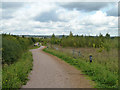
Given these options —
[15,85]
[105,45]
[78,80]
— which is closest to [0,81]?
[15,85]

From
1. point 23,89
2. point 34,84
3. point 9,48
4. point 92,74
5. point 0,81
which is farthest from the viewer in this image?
point 9,48

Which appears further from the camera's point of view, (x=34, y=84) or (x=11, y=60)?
(x=11, y=60)

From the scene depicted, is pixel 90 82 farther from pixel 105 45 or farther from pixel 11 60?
pixel 11 60

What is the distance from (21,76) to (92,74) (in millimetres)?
4132

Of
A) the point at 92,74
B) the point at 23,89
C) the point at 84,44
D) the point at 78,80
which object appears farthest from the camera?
the point at 84,44

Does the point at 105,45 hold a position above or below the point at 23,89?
above

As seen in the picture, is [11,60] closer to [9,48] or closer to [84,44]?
[9,48]

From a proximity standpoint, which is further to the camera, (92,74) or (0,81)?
(92,74)

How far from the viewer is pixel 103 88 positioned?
7.22 meters

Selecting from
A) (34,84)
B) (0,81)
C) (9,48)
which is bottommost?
(34,84)

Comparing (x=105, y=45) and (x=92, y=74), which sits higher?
(x=105, y=45)

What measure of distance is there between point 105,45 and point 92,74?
395cm

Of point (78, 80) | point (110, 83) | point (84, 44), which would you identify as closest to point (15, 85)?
point (78, 80)

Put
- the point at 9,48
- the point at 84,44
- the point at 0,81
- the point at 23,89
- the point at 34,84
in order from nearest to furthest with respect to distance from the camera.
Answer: the point at 0,81, the point at 23,89, the point at 34,84, the point at 9,48, the point at 84,44
